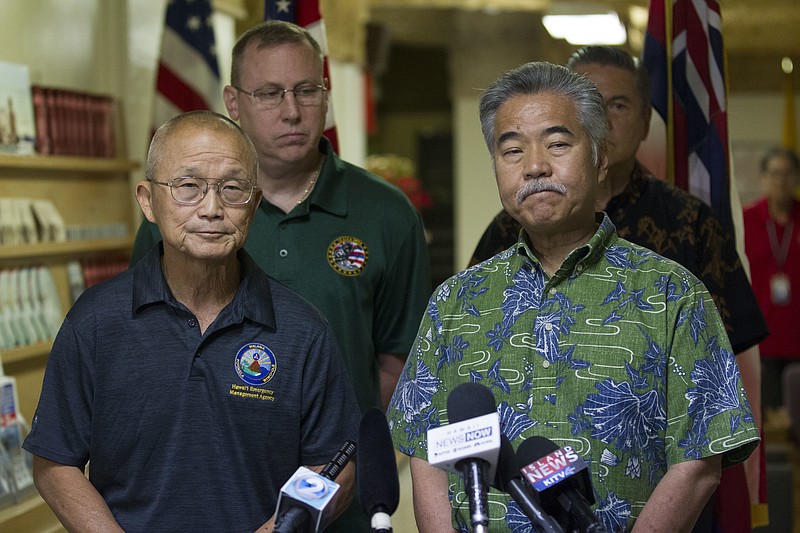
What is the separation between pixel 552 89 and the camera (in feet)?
6.42

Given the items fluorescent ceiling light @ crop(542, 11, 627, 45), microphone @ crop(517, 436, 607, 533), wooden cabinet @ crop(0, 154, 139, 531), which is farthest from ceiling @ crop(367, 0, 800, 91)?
microphone @ crop(517, 436, 607, 533)

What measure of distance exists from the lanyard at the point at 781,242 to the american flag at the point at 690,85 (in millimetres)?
3804

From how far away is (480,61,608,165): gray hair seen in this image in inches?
77.2

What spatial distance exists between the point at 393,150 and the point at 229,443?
1456cm

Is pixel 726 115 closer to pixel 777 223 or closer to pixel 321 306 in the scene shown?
pixel 321 306

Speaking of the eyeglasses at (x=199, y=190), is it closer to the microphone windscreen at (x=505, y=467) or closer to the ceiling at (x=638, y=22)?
the microphone windscreen at (x=505, y=467)

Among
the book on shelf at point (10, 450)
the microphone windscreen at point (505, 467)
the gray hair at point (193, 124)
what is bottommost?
the book on shelf at point (10, 450)

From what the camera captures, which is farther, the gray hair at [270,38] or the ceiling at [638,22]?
the ceiling at [638,22]

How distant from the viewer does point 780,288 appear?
279 inches

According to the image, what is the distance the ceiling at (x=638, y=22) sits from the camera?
9938 mm

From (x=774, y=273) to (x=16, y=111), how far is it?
4.82 meters

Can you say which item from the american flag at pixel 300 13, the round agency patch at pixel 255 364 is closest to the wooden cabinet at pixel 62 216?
the american flag at pixel 300 13

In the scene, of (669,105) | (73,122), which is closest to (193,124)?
(669,105)

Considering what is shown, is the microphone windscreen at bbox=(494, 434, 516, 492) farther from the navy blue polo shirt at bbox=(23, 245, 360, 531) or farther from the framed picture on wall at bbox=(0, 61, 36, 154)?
the framed picture on wall at bbox=(0, 61, 36, 154)
